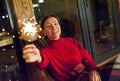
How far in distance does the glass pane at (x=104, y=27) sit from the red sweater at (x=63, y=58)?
4.80 ft

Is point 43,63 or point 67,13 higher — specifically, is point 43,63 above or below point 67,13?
below

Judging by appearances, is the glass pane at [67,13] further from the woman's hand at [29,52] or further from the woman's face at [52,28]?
the woman's hand at [29,52]

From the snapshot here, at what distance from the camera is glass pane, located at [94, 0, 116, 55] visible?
10.6ft

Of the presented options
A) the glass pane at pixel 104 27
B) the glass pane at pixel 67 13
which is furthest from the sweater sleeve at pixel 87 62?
the glass pane at pixel 104 27

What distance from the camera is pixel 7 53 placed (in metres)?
2.37

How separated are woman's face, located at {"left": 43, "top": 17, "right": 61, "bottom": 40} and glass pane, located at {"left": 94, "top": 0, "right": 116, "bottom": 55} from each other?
1517 mm

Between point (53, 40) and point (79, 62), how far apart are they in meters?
0.25

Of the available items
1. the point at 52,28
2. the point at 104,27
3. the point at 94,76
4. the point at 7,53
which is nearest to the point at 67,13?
the point at 104,27

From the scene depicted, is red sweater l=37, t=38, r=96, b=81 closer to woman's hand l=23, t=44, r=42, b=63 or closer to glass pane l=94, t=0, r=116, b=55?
woman's hand l=23, t=44, r=42, b=63

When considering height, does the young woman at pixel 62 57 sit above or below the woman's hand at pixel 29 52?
below

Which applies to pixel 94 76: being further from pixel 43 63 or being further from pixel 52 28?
pixel 52 28

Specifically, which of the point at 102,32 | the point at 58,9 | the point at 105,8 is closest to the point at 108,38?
the point at 102,32

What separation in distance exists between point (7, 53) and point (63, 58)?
0.86 meters

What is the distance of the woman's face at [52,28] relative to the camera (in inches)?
67.8
